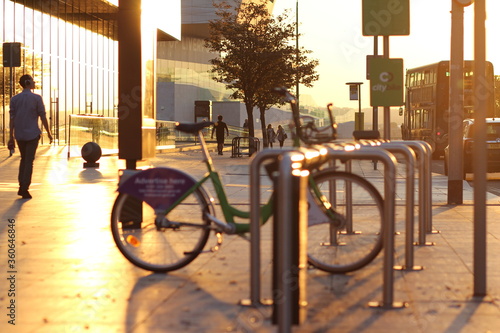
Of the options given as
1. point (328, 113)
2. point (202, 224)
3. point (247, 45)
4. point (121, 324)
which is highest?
point (247, 45)

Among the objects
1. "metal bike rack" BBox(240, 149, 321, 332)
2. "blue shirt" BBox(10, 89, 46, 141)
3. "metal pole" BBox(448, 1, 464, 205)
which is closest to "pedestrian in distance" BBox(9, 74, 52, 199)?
"blue shirt" BBox(10, 89, 46, 141)

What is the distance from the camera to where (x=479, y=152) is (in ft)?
18.0

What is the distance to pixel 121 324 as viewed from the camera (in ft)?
15.6

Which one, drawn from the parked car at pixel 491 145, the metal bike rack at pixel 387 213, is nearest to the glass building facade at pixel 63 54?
the parked car at pixel 491 145

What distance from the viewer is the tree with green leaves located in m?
35.7

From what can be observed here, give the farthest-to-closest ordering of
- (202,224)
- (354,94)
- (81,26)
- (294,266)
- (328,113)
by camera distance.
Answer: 1. (81,26)
2. (354,94)
3. (328,113)
4. (202,224)
5. (294,266)

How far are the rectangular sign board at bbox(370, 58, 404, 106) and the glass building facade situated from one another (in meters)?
24.9

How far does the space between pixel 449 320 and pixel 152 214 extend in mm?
2356

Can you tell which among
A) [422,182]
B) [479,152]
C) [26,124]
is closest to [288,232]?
[479,152]

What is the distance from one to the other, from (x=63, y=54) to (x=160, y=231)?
3792 centimetres

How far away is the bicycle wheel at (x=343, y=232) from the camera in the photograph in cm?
619

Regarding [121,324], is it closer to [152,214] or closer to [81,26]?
[152,214]

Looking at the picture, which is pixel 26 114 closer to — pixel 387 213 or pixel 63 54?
pixel 387 213

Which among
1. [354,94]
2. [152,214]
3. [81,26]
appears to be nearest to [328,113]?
[152,214]
